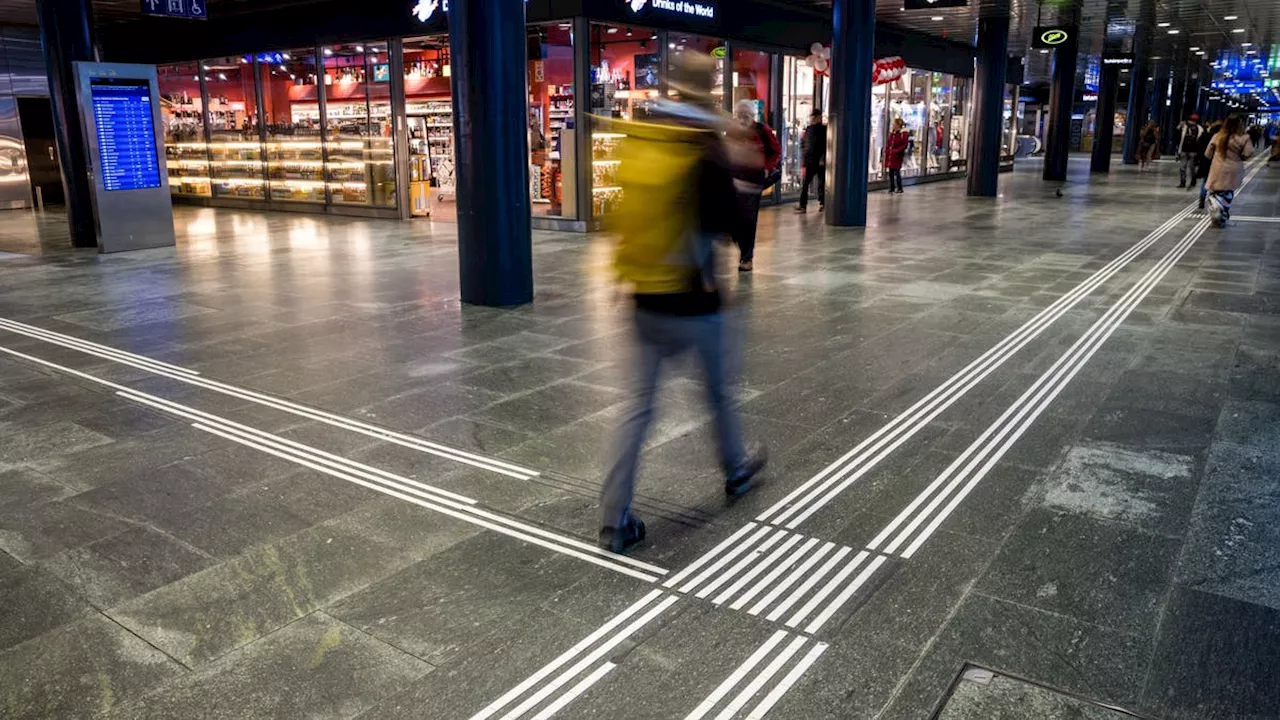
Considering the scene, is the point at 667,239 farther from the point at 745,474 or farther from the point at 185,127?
the point at 185,127

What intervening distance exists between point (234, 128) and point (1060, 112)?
68.9 ft

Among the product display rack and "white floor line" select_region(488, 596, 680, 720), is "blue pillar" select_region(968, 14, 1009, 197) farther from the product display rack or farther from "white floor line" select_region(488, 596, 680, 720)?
"white floor line" select_region(488, 596, 680, 720)

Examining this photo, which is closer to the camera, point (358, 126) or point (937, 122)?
point (358, 126)

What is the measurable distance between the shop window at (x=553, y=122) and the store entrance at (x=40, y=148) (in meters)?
12.1

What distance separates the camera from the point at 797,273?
32.3ft

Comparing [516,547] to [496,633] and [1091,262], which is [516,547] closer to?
[496,633]

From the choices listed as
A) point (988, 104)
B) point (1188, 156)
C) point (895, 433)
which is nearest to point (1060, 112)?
point (1188, 156)

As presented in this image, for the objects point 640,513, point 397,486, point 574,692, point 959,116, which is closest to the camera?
point 574,692

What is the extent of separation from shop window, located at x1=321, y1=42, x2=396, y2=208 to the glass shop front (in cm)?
3

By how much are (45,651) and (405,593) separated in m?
1.07

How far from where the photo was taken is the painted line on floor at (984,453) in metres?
3.58

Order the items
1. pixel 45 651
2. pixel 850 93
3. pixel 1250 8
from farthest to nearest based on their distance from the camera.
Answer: pixel 1250 8 → pixel 850 93 → pixel 45 651

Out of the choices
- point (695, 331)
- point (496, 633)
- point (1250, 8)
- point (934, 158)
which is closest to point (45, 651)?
point (496, 633)

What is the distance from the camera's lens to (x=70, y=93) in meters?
12.3
